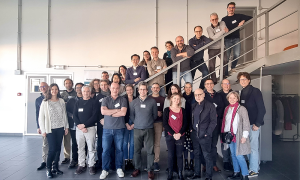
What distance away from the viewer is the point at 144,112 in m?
3.05

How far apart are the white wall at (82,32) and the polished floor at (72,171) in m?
1.91

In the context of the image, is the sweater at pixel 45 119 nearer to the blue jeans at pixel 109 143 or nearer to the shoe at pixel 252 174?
the blue jeans at pixel 109 143

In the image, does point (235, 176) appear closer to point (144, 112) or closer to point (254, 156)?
point (254, 156)

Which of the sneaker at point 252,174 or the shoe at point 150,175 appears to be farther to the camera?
the sneaker at point 252,174

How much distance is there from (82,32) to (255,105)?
5587mm

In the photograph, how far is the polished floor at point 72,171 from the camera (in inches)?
126

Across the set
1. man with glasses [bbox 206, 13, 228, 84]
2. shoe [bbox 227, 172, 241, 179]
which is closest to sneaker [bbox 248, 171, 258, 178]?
shoe [bbox 227, 172, 241, 179]

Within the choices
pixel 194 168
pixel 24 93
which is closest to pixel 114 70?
pixel 24 93

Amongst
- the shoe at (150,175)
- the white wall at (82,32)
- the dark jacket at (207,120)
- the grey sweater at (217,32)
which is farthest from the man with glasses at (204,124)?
the white wall at (82,32)

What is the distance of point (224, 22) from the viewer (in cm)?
390

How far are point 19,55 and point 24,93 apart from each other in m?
1.30

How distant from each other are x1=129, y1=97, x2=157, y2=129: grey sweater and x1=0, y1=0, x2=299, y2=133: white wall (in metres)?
3.43

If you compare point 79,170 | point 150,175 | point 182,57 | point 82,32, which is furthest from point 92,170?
point 82,32

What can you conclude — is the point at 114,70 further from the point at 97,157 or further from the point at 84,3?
the point at 97,157
